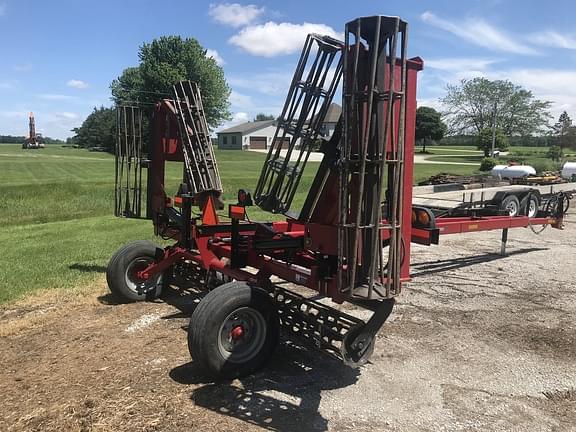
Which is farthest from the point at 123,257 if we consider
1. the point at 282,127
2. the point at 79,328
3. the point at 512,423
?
the point at 512,423

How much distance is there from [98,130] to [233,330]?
89.6 metres

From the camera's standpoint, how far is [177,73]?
183ft

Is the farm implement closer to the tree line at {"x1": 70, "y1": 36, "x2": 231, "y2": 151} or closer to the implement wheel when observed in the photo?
the implement wheel

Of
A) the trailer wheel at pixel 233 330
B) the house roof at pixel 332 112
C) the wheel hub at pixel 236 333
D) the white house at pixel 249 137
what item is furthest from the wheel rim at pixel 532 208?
the white house at pixel 249 137

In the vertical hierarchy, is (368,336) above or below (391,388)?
above

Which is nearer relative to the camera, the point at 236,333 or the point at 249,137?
the point at 236,333

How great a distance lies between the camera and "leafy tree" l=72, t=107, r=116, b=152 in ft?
239

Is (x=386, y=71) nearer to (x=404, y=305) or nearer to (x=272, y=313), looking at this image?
(x=272, y=313)

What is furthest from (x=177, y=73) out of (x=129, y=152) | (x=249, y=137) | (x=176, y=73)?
(x=129, y=152)

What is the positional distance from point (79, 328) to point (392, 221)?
3687 millimetres

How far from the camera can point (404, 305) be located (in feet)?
21.2

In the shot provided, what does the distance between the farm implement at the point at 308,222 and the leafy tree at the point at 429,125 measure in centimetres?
7312

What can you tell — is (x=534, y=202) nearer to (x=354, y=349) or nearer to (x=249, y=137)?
(x=354, y=349)

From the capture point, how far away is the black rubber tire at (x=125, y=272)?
6.38 metres
